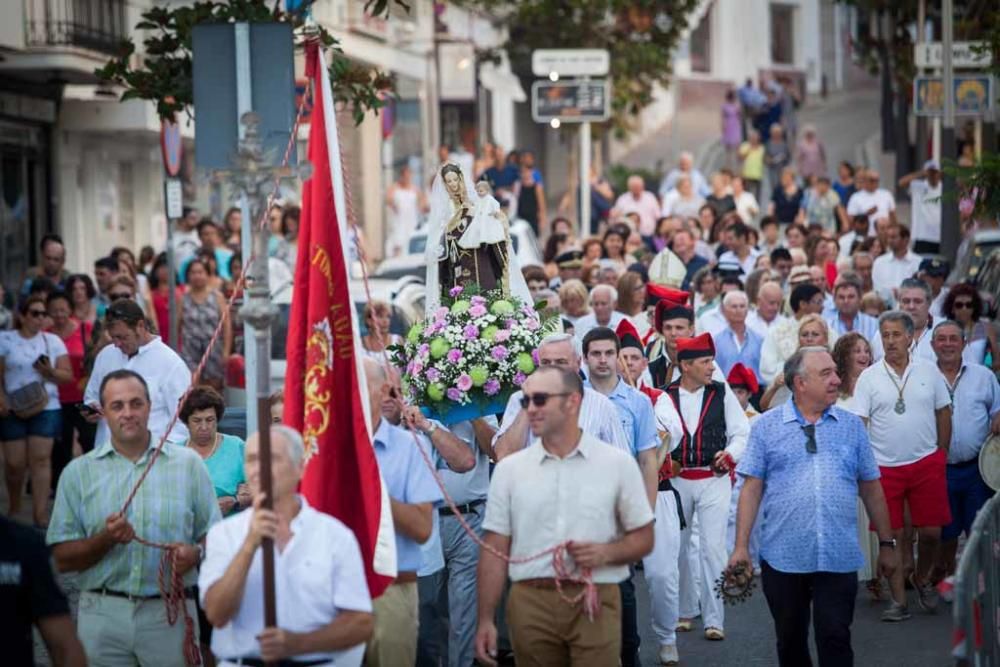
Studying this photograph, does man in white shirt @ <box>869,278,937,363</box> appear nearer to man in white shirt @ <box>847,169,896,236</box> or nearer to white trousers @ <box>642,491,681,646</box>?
white trousers @ <box>642,491,681,646</box>

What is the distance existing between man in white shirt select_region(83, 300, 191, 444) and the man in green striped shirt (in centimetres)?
341

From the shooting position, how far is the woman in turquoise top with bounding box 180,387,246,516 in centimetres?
1039

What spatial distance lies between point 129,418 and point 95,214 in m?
22.3

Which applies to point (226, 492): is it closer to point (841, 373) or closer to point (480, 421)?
point (480, 421)

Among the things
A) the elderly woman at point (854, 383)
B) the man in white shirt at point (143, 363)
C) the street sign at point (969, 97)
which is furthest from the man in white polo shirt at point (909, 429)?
the street sign at point (969, 97)

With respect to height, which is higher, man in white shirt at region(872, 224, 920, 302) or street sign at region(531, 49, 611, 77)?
street sign at region(531, 49, 611, 77)

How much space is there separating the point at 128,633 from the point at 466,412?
3220 millimetres

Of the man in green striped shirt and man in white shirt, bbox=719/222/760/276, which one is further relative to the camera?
man in white shirt, bbox=719/222/760/276

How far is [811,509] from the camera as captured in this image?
977cm

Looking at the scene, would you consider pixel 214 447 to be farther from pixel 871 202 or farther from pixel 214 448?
pixel 871 202

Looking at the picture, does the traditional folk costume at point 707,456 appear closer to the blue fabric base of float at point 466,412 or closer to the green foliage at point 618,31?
the blue fabric base of float at point 466,412

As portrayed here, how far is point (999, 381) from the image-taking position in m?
13.9

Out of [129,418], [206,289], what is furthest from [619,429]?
[206,289]

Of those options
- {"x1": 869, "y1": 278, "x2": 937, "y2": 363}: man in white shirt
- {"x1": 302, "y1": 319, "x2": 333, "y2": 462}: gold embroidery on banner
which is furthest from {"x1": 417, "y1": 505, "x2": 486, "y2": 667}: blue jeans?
{"x1": 869, "y1": 278, "x2": 937, "y2": 363}: man in white shirt
